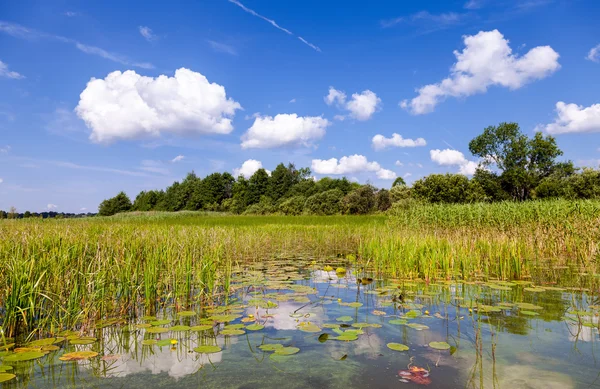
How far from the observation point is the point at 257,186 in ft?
237

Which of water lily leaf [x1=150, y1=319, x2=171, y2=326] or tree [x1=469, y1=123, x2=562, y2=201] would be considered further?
tree [x1=469, y1=123, x2=562, y2=201]

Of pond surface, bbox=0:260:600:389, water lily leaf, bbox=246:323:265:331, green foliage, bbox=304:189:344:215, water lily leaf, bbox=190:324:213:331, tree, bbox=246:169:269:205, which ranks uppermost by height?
tree, bbox=246:169:269:205

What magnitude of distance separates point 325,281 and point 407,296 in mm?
2113

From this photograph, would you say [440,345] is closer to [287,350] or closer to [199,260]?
[287,350]

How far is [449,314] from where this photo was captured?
5609 mm

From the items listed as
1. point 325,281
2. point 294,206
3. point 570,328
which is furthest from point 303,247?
point 294,206

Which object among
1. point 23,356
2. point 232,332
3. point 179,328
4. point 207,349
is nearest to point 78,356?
point 23,356

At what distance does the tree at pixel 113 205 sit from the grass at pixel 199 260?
83.6 meters

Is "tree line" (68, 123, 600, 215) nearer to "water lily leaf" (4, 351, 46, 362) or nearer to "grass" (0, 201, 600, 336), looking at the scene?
"grass" (0, 201, 600, 336)

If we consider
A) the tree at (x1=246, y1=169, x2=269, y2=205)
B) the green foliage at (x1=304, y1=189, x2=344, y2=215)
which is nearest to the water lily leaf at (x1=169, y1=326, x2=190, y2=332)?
the green foliage at (x1=304, y1=189, x2=344, y2=215)

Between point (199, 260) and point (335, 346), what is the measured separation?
4.20 meters

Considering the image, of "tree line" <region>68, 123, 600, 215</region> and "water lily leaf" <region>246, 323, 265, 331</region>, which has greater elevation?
"tree line" <region>68, 123, 600, 215</region>

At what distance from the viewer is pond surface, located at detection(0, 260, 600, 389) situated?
3.53m

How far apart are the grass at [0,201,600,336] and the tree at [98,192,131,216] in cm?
8356
